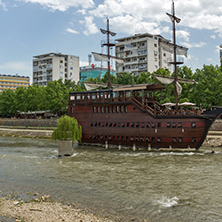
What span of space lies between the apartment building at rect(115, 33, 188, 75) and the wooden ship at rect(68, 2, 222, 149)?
52975 mm

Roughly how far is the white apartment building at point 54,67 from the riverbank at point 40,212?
330 feet

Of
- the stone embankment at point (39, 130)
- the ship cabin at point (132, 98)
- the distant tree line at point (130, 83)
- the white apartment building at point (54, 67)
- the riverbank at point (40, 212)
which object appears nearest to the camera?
the riverbank at point (40, 212)

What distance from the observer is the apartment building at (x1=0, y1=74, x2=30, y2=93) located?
15788 centimetres

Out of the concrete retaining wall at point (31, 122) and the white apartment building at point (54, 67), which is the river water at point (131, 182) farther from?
the white apartment building at point (54, 67)

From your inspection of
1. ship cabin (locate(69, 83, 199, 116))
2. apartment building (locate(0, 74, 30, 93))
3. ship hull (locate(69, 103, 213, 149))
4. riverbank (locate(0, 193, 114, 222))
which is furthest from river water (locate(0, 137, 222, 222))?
apartment building (locate(0, 74, 30, 93))

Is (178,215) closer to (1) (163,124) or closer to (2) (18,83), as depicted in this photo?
(1) (163,124)

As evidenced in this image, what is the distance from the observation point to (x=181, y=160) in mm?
25859

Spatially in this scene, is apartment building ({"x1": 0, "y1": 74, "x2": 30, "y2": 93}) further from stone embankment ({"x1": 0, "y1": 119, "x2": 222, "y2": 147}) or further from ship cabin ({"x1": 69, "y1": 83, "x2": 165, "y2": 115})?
ship cabin ({"x1": 69, "y1": 83, "x2": 165, "y2": 115})

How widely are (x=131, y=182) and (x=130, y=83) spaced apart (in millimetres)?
48117

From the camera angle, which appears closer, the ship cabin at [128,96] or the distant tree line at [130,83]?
the ship cabin at [128,96]

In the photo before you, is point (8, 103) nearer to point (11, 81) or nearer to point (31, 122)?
point (31, 122)

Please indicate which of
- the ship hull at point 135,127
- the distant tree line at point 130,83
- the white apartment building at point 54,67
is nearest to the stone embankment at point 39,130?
the ship hull at point 135,127

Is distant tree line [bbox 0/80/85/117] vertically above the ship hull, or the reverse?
distant tree line [bbox 0/80/85/117]

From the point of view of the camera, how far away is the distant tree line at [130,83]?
4947cm
